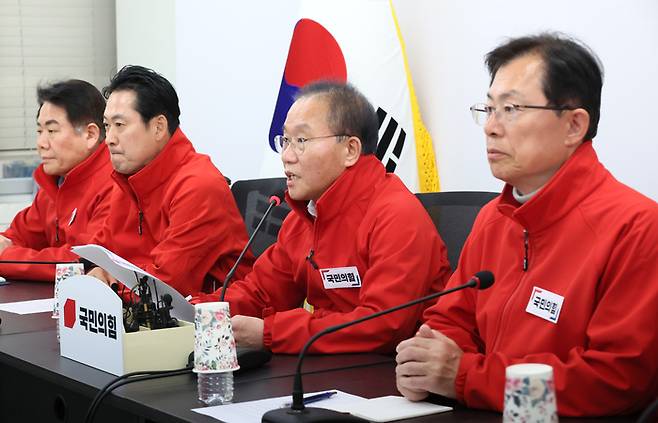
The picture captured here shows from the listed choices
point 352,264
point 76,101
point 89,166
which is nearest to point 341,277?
point 352,264

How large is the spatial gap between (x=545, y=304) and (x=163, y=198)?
1.83 m

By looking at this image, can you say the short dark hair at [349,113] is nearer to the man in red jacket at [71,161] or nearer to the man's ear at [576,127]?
the man's ear at [576,127]

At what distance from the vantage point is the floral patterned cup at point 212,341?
204 centimetres

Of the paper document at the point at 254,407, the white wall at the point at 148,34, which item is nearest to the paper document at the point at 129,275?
the paper document at the point at 254,407

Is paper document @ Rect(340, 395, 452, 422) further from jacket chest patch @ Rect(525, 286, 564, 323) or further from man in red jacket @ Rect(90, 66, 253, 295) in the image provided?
man in red jacket @ Rect(90, 66, 253, 295)

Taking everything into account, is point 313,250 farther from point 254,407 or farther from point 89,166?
point 89,166

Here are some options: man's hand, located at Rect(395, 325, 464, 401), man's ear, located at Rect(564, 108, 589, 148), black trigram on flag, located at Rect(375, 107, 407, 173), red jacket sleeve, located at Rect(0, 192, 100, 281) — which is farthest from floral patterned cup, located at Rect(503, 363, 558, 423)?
red jacket sleeve, located at Rect(0, 192, 100, 281)

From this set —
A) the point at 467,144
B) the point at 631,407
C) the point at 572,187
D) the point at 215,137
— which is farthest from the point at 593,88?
the point at 215,137

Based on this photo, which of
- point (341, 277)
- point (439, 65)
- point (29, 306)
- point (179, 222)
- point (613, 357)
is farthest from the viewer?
point (439, 65)

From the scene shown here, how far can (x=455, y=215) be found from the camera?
113 inches

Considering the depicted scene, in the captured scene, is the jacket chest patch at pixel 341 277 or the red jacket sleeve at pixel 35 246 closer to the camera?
the jacket chest patch at pixel 341 277

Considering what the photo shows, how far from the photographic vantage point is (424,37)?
3.95 meters

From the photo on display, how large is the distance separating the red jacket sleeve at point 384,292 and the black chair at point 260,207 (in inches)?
28.7

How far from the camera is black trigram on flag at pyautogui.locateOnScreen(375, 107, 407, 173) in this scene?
368cm
